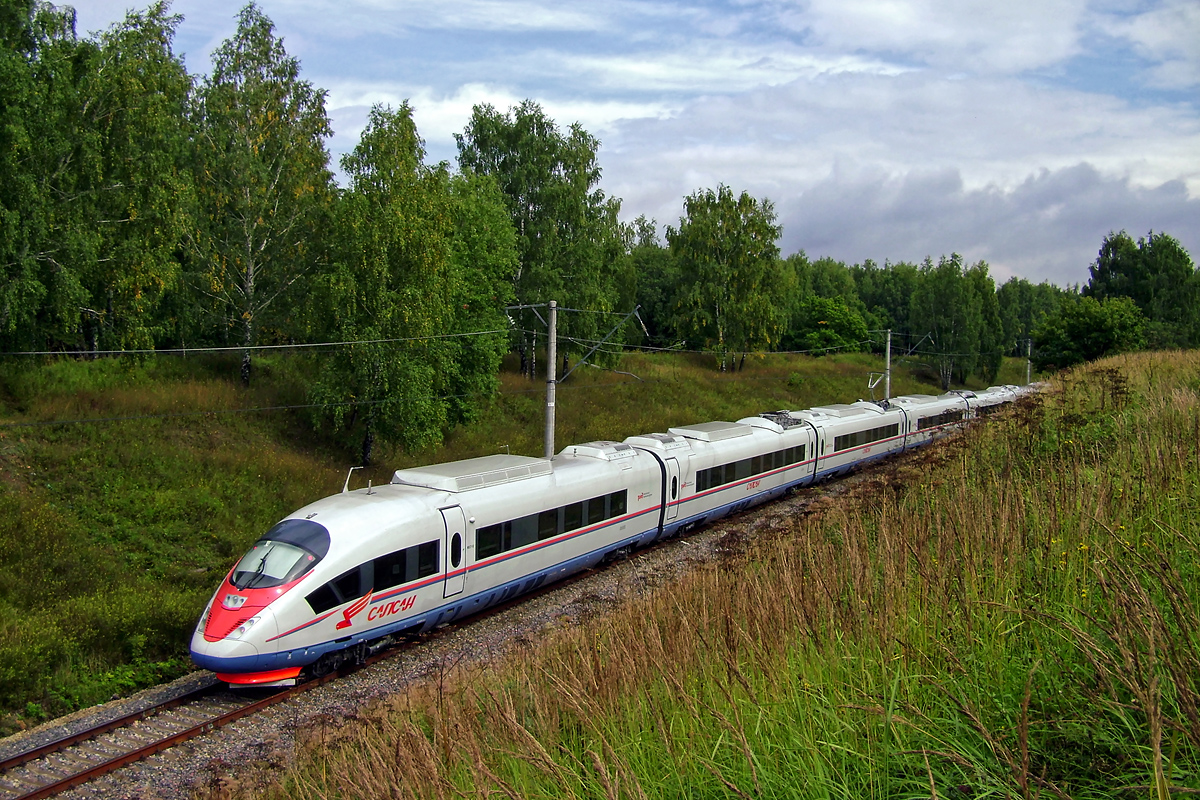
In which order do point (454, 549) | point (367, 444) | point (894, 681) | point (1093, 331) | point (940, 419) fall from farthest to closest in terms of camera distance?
1. point (1093, 331)
2. point (940, 419)
3. point (367, 444)
4. point (454, 549)
5. point (894, 681)

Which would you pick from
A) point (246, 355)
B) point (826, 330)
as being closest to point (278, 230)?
point (246, 355)

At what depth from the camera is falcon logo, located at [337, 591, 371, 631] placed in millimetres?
11781

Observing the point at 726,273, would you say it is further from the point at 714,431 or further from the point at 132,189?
the point at 132,189

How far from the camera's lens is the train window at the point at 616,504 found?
1711cm

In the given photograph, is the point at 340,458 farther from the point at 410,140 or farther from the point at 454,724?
the point at 454,724

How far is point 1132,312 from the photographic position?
Result: 44156 mm

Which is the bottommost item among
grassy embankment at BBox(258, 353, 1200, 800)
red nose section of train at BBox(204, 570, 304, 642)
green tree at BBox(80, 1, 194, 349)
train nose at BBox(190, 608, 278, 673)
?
train nose at BBox(190, 608, 278, 673)

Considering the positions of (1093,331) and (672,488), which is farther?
(1093,331)

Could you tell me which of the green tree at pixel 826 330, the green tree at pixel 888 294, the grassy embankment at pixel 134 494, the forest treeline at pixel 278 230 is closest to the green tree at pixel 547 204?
the forest treeline at pixel 278 230

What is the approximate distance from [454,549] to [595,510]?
4.03 m

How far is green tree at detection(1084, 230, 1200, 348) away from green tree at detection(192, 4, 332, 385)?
58686mm

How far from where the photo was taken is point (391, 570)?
12.3 metres

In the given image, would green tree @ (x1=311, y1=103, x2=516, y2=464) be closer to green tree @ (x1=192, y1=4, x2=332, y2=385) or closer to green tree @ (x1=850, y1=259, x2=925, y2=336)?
green tree @ (x1=192, y1=4, x2=332, y2=385)

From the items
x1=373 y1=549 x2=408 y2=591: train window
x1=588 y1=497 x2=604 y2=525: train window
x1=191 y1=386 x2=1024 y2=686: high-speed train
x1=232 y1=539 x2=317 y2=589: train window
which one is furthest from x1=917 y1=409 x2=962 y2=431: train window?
x1=232 y1=539 x2=317 y2=589: train window
